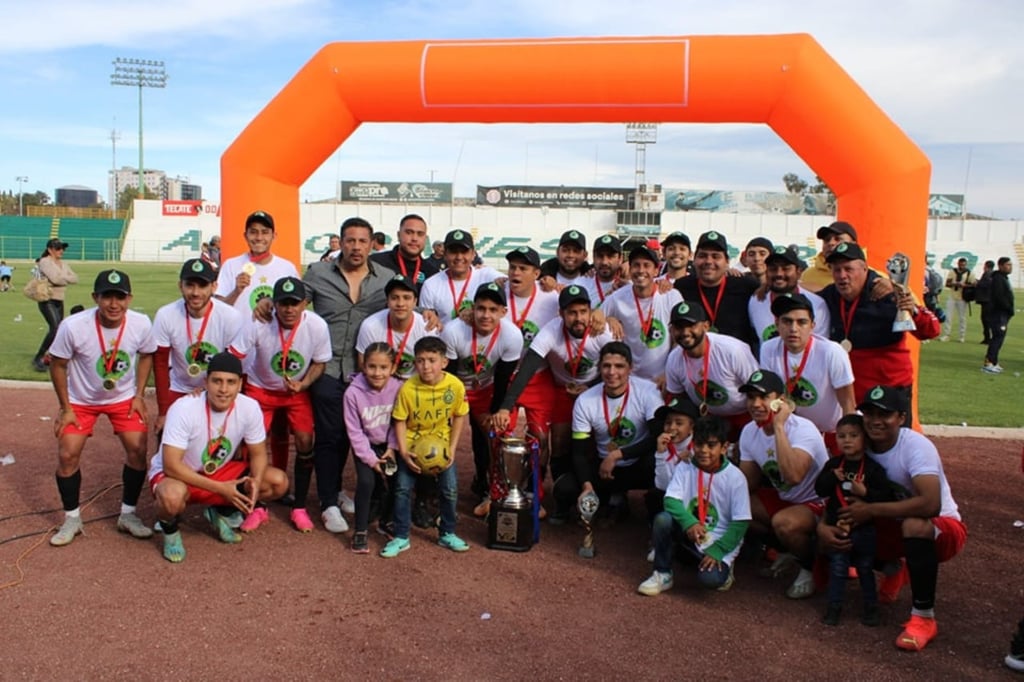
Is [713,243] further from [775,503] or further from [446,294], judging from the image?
[446,294]

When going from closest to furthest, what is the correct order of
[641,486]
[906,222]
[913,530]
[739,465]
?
1. [913,530]
2. [739,465]
3. [641,486]
4. [906,222]

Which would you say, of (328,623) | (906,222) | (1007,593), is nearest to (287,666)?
(328,623)

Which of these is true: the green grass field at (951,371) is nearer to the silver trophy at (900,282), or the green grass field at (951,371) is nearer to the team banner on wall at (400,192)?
the silver trophy at (900,282)

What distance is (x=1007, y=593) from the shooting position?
479 centimetres

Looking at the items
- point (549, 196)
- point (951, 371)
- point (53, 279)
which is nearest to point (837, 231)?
point (951, 371)

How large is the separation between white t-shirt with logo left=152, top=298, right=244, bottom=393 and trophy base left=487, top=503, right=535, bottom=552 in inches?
83.4

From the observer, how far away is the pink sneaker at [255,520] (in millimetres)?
5660

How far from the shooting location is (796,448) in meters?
4.80

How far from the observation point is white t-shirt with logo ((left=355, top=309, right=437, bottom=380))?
18.7 ft

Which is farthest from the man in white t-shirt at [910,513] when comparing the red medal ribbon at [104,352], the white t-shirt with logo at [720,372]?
the red medal ribbon at [104,352]

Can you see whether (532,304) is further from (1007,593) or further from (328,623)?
(1007,593)

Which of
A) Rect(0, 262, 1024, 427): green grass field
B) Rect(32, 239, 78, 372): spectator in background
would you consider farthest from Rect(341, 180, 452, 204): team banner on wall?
Rect(32, 239, 78, 372): spectator in background

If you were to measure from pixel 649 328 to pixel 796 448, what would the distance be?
1.48m

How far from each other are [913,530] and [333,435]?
11.8ft
